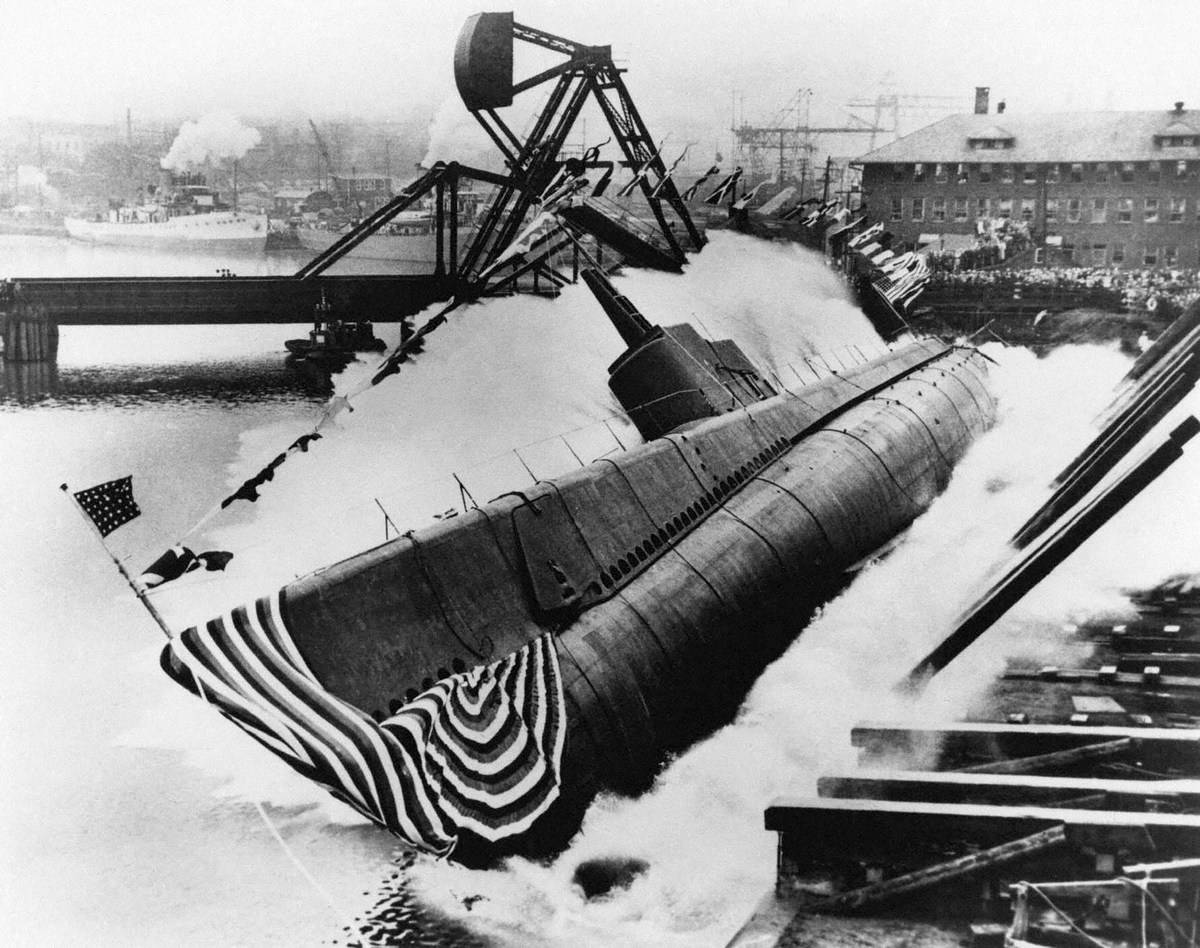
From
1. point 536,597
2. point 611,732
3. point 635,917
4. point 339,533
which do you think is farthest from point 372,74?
point 635,917

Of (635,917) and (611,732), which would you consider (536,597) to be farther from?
(635,917)

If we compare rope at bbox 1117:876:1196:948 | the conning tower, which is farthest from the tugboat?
rope at bbox 1117:876:1196:948

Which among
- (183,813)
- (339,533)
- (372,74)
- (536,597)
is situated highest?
(372,74)

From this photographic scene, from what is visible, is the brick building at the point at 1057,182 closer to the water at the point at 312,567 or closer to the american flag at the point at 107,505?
the water at the point at 312,567

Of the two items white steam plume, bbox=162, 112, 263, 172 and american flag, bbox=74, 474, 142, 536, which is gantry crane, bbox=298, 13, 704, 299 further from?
american flag, bbox=74, 474, 142, 536

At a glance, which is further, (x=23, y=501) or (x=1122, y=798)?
(x=23, y=501)
